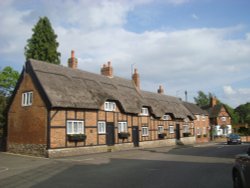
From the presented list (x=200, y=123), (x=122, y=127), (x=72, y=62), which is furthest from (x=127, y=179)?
(x=200, y=123)

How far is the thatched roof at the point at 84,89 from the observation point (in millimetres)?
24422

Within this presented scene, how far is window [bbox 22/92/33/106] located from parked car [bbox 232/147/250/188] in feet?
65.4

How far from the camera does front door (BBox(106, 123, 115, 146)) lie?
2925 cm

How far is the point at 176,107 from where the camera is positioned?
45.6m

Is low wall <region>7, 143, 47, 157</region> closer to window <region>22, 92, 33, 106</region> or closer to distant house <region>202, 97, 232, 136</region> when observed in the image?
window <region>22, 92, 33, 106</region>

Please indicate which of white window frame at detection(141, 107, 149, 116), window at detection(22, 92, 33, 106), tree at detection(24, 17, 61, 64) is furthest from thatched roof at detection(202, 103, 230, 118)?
window at detection(22, 92, 33, 106)

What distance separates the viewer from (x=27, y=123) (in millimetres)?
25344

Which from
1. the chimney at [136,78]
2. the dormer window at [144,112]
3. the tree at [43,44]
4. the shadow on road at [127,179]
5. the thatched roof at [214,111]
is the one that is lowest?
the shadow on road at [127,179]

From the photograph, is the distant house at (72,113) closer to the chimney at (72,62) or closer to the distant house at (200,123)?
the chimney at (72,62)

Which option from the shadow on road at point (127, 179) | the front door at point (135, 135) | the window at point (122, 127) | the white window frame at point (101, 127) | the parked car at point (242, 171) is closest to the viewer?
the parked car at point (242, 171)

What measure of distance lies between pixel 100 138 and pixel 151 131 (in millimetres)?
10826

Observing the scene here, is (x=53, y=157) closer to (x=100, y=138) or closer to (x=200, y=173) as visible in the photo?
(x=100, y=138)

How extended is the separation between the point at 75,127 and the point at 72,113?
1.28 m

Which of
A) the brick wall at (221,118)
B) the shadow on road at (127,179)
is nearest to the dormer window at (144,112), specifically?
the shadow on road at (127,179)
